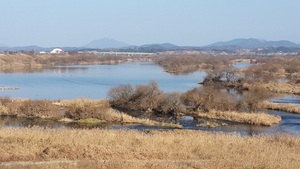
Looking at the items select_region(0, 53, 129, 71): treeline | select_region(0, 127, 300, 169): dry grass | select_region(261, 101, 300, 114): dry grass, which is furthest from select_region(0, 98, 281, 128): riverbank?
select_region(0, 53, 129, 71): treeline

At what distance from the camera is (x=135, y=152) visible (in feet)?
35.1

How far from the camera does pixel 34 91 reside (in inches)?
1864

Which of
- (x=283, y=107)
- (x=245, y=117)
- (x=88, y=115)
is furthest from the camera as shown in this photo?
(x=283, y=107)

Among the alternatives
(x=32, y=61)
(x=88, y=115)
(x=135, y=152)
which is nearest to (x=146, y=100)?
(x=88, y=115)

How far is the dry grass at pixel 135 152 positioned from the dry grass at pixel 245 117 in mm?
18035

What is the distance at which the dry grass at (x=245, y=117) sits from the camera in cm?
3128

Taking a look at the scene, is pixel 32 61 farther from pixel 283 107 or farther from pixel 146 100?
pixel 283 107

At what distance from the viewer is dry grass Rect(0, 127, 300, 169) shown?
30.8 ft

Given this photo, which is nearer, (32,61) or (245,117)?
(245,117)

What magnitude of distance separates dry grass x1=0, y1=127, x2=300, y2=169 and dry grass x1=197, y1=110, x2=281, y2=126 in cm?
1804

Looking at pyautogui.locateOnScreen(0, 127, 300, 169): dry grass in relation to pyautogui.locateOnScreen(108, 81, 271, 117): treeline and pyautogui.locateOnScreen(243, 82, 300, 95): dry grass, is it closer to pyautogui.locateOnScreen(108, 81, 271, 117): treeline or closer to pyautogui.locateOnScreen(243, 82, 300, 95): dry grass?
pyautogui.locateOnScreen(108, 81, 271, 117): treeline

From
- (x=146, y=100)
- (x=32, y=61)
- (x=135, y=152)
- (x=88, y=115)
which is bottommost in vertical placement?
(x=88, y=115)

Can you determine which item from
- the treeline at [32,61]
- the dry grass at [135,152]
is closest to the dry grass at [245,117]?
the dry grass at [135,152]

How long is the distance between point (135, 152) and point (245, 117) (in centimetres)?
2285
